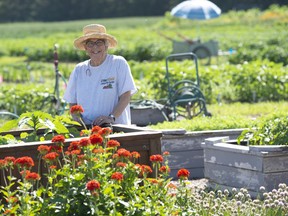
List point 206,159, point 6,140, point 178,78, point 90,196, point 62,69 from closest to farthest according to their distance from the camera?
1. point 90,196
2. point 6,140
3. point 206,159
4. point 178,78
5. point 62,69

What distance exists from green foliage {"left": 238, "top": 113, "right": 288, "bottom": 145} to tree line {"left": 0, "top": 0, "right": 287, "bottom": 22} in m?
106

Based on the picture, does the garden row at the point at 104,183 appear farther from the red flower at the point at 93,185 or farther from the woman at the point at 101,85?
the woman at the point at 101,85

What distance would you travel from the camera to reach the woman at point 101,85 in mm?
8102

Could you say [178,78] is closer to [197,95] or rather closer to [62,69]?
[197,95]

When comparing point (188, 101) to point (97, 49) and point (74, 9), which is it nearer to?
point (97, 49)

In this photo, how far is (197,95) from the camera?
13.6 metres

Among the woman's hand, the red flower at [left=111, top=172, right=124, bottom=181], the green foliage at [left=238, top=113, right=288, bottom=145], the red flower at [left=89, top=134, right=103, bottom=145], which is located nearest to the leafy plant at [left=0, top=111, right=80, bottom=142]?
the woman's hand

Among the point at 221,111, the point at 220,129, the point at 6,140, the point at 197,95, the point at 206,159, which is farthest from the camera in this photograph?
the point at 221,111

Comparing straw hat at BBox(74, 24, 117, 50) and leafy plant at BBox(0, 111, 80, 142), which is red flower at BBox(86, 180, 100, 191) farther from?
straw hat at BBox(74, 24, 117, 50)

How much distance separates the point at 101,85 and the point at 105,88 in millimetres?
45

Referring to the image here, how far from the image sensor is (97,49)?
27.0 feet

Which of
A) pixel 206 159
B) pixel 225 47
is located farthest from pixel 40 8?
pixel 206 159

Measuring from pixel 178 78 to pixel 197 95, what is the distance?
10.3 ft

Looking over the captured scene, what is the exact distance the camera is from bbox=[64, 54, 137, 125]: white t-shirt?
812 centimetres
